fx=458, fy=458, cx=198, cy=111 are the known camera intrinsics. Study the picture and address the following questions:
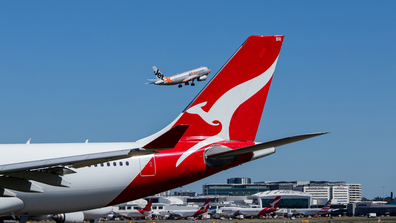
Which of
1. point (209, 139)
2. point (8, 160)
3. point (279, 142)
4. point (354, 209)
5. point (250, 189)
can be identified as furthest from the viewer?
point (250, 189)

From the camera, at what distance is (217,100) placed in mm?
18141

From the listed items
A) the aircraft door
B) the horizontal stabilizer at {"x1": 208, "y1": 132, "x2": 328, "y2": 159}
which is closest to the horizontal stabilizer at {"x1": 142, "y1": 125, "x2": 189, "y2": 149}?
the horizontal stabilizer at {"x1": 208, "y1": 132, "x2": 328, "y2": 159}

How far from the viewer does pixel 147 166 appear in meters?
16.6

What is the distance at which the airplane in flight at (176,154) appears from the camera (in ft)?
51.1

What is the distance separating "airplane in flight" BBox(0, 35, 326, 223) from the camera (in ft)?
51.1

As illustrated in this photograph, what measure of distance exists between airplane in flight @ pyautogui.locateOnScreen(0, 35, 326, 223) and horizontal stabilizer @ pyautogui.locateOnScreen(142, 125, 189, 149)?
7.75 feet

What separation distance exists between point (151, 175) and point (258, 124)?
16.1 feet

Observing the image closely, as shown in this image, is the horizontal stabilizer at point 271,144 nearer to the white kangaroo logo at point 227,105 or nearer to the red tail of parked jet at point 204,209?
the white kangaroo logo at point 227,105

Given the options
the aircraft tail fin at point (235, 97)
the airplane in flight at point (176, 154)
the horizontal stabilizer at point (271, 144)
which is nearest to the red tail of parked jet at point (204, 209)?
the airplane in flight at point (176, 154)

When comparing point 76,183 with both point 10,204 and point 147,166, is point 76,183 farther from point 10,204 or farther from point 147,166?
point 147,166

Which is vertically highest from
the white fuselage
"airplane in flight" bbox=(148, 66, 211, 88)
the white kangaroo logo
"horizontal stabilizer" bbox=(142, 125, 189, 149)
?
"airplane in flight" bbox=(148, 66, 211, 88)

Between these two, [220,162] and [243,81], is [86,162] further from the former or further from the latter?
[243,81]

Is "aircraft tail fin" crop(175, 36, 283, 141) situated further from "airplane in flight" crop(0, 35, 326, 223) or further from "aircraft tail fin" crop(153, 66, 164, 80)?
"aircraft tail fin" crop(153, 66, 164, 80)

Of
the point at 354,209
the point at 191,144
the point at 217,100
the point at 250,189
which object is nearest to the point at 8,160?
the point at 191,144
